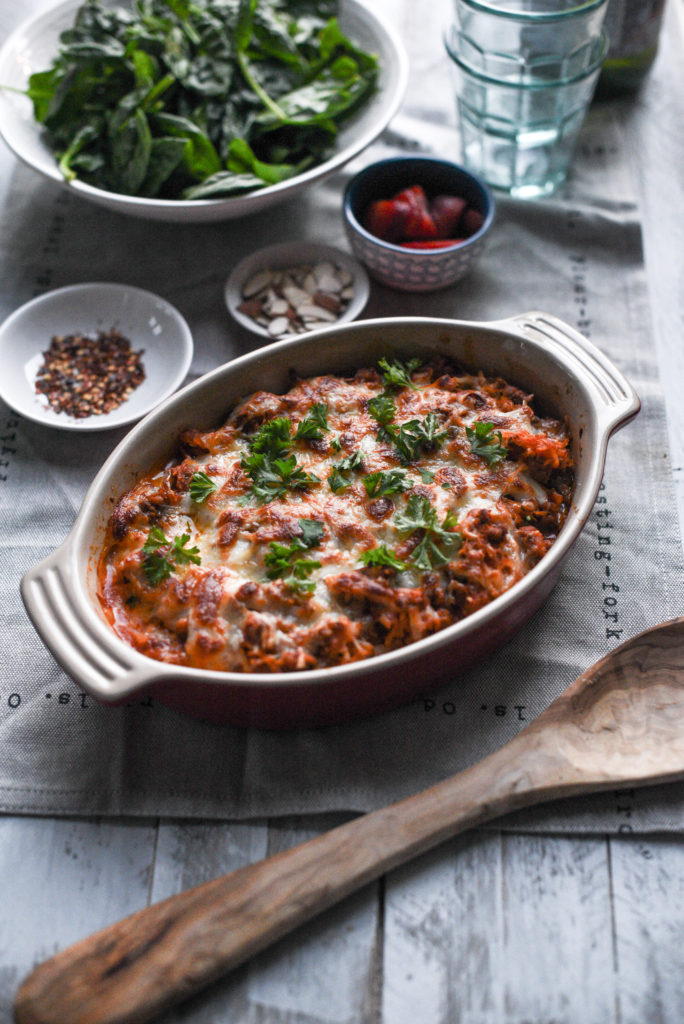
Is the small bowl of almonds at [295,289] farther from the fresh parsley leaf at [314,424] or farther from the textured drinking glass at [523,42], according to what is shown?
the textured drinking glass at [523,42]

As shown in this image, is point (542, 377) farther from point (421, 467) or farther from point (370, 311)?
point (370, 311)

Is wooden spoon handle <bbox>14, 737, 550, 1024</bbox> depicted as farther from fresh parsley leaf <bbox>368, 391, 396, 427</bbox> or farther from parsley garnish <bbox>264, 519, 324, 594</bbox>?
fresh parsley leaf <bbox>368, 391, 396, 427</bbox>

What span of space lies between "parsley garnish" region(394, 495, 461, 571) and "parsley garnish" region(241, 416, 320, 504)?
0.25m

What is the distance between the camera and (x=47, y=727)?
2.01 m

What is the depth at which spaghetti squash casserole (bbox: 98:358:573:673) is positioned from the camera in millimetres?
1843

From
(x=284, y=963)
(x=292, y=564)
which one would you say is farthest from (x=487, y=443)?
(x=284, y=963)

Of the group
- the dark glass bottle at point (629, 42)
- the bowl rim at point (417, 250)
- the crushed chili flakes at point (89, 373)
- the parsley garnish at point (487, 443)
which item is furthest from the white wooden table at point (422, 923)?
the dark glass bottle at point (629, 42)

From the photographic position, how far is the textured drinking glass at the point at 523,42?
2.69 metres

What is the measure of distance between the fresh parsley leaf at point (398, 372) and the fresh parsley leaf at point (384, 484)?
326 mm

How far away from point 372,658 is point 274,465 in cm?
56

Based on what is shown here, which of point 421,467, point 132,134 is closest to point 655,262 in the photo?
point 421,467

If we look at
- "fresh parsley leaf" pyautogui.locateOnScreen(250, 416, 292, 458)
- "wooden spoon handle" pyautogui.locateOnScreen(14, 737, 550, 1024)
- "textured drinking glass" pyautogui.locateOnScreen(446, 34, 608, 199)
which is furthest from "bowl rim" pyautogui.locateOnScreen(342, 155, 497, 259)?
"wooden spoon handle" pyautogui.locateOnScreen(14, 737, 550, 1024)

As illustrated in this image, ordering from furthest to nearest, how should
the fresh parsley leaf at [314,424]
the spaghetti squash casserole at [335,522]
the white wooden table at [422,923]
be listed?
1. the fresh parsley leaf at [314,424]
2. the spaghetti squash casserole at [335,522]
3. the white wooden table at [422,923]

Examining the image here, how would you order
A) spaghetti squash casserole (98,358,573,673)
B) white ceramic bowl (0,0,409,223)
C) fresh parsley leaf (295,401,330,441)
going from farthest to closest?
white ceramic bowl (0,0,409,223)
fresh parsley leaf (295,401,330,441)
spaghetti squash casserole (98,358,573,673)
